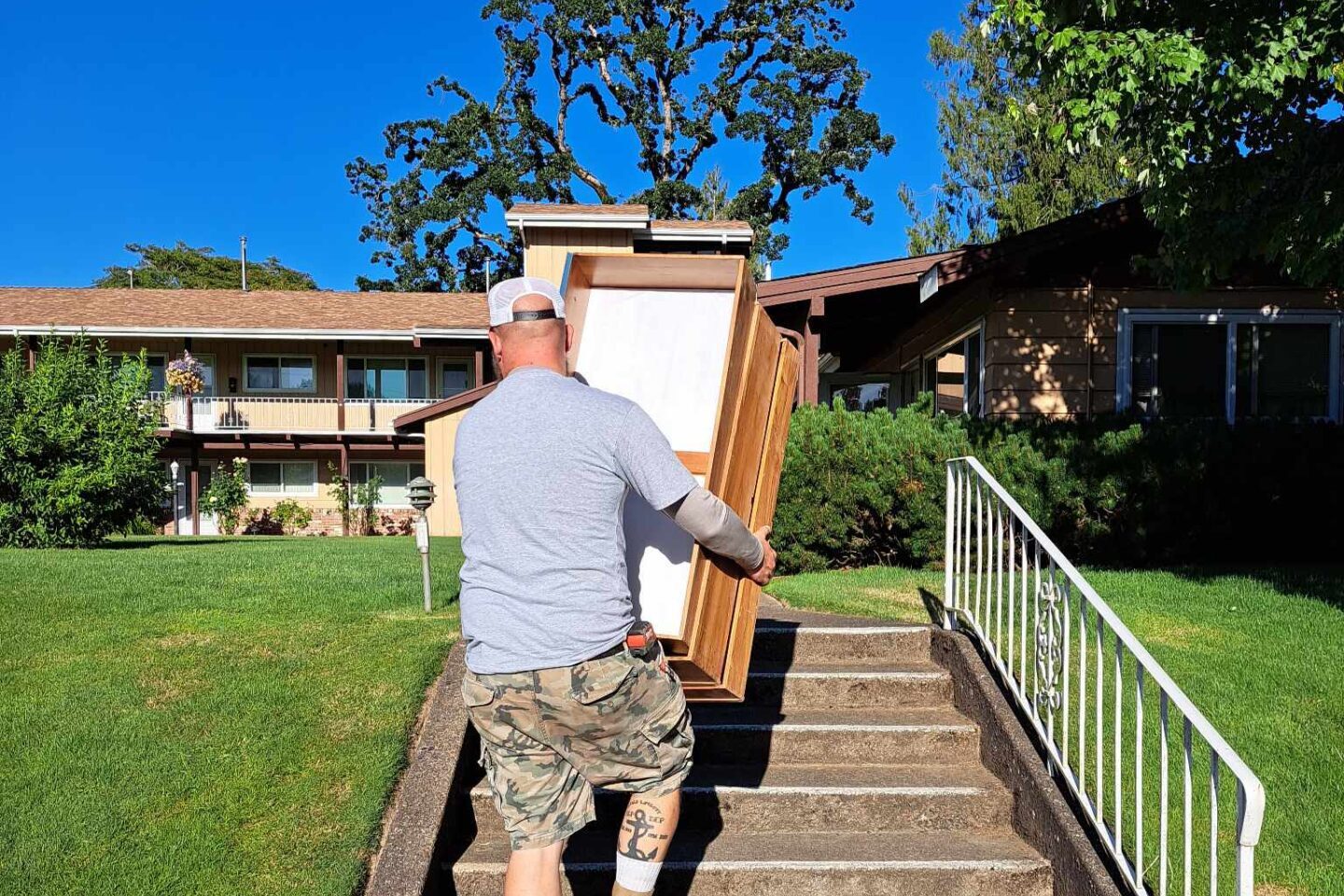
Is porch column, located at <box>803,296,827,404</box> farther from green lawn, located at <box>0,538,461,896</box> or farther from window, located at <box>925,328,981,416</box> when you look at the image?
green lawn, located at <box>0,538,461,896</box>

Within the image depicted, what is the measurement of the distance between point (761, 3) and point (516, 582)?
33.4 metres

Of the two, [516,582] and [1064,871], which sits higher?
[516,582]

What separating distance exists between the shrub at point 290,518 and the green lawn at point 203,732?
21460mm

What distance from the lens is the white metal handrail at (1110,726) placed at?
10.1ft

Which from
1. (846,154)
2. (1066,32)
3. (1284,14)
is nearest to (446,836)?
(1066,32)

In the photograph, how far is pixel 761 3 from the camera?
32.9m

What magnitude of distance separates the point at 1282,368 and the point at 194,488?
2564cm

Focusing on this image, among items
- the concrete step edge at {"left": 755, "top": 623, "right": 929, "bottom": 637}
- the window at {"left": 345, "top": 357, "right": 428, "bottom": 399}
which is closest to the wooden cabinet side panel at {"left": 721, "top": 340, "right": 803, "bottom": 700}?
the concrete step edge at {"left": 755, "top": 623, "right": 929, "bottom": 637}

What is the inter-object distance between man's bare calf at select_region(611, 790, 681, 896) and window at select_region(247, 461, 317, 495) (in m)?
28.8

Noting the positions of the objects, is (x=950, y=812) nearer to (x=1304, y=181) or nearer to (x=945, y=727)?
(x=945, y=727)

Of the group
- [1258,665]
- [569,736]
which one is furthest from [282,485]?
[569,736]

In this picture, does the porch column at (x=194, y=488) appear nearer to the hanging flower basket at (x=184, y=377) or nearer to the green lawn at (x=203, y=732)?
the hanging flower basket at (x=184, y=377)

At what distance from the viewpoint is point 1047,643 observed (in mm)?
4320

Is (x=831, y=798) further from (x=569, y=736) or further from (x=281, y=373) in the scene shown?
(x=281, y=373)
